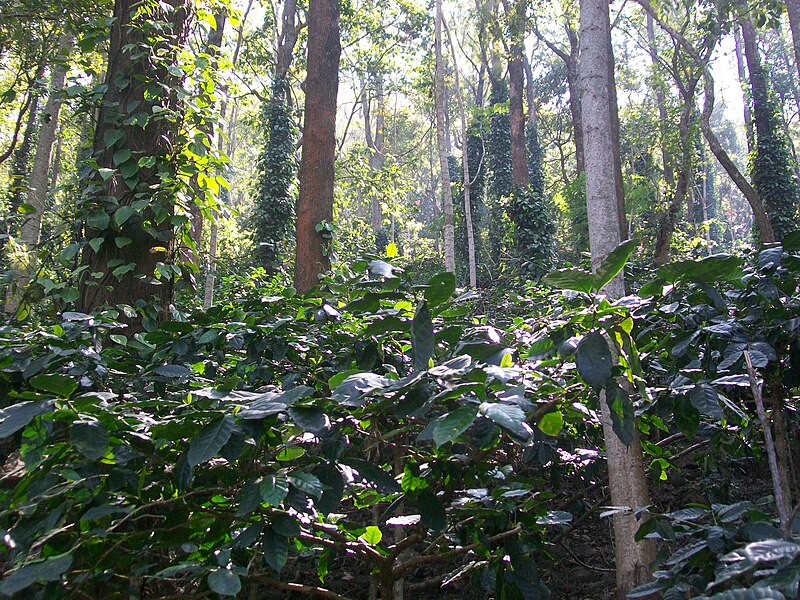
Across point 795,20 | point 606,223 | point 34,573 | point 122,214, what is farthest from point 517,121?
point 34,573

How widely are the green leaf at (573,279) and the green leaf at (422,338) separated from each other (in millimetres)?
297

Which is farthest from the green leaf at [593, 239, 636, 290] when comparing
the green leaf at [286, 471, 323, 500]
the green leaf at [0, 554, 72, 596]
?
the green leaf at [0, 554, 72, 596]

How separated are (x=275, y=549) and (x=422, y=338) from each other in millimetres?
568

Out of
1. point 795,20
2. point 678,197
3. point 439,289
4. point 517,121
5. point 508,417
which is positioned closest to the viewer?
point 508,417

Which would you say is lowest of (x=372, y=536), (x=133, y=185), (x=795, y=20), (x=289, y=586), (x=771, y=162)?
(x=289, y=586)

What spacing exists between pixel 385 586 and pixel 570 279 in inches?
42.7

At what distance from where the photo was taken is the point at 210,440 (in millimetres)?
1151

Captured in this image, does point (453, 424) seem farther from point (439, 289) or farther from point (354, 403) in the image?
point (439, 289)

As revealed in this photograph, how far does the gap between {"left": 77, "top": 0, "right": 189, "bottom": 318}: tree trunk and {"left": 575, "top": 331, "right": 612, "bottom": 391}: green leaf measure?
92.6 inches

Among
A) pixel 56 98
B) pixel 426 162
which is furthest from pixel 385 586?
pixel 426 162

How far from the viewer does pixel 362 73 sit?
17.4 meters

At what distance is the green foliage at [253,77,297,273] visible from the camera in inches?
510

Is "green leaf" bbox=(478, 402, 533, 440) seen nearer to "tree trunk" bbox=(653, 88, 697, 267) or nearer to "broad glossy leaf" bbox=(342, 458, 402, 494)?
"broad glossy leaf" bbox=(342, 458, 402, 494)

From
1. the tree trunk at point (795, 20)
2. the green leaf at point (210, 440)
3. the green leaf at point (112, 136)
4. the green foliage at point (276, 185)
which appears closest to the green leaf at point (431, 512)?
the green leaf at point (210, 440)
